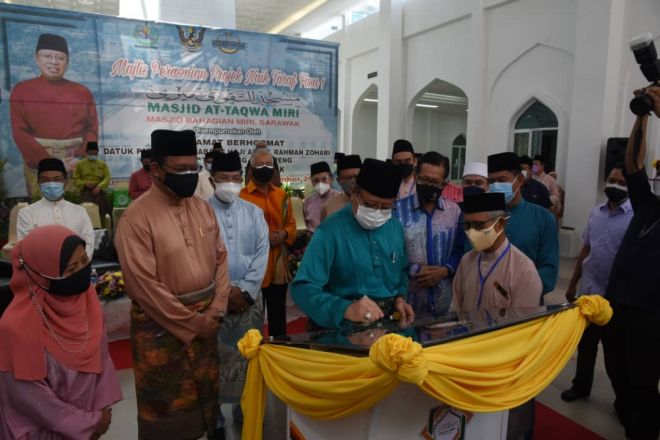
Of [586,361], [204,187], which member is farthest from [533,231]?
[204,187]

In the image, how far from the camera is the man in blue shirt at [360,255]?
5.94ft

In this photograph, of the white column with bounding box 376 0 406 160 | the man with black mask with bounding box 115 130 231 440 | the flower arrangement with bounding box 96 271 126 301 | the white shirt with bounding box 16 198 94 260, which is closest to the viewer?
the man with black mask with bounding box 115 130 231 440

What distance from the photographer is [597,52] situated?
701cm

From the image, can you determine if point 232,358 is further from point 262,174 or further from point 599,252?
point 599,252

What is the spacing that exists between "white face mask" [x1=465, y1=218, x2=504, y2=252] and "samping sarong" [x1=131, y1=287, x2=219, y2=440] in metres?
1.25

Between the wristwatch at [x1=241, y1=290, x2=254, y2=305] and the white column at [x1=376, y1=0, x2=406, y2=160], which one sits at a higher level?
the white column at [x1=376, y1=0, x2=406, y2=160]

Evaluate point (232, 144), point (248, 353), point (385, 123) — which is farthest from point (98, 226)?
point (385, 123)

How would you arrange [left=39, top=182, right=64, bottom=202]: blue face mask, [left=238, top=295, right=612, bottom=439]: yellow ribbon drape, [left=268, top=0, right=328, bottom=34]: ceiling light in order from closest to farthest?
1. [left=238, top=295, right=612, bottom=439]: yellow ribbon drape
2. [left=39, top=182, right=64, bottom=202]: blue face mask
3. [left=268, top=0, right=328, bottom=34]: ceiling light

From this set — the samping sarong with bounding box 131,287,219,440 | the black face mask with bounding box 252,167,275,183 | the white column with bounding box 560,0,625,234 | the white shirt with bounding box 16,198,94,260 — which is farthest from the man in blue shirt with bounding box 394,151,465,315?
the white column with bounding box 560,0,625,234

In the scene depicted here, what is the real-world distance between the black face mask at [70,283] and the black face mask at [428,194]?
1705 mm

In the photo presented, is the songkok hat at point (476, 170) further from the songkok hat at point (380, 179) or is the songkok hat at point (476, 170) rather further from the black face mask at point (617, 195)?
the songkok hat at point (380, 179)

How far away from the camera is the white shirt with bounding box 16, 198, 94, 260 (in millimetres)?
3520

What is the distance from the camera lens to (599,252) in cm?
297

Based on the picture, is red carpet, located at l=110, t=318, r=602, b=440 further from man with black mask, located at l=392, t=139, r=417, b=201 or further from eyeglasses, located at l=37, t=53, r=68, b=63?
eyeglasses, located at l=37, t=53, r=68, b=63
